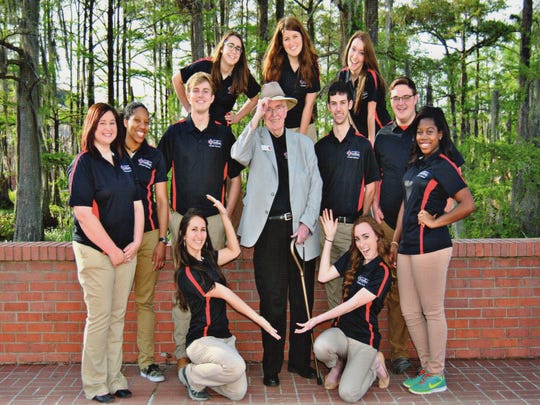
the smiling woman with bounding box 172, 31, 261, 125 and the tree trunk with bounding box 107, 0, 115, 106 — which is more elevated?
the tree trunk with bounding box 107, 0, 115, 106

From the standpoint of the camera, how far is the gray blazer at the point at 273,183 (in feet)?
14.1

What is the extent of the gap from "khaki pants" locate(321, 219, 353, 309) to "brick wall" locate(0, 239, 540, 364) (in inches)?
13.5

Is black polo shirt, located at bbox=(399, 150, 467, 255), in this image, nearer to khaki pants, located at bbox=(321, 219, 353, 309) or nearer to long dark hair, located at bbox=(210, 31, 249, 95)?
khaki pants, located at bbox=(321, 219, 353, 309)

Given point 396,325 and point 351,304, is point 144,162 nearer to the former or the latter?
point 351,304

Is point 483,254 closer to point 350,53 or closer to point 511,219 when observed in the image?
point 350,53

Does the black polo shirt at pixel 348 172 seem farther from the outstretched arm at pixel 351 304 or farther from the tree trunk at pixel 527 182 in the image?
the tree trunk at pixel 527 182

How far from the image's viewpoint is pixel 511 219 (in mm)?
14516

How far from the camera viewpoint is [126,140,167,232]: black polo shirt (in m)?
4.37

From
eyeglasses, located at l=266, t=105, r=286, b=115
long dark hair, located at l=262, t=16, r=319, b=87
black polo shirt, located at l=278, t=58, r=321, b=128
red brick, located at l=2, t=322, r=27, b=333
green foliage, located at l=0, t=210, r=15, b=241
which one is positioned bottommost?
green foliage, located at l=0, t=210, r=15, b=241

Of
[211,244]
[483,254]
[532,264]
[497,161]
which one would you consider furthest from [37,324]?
[497,161]

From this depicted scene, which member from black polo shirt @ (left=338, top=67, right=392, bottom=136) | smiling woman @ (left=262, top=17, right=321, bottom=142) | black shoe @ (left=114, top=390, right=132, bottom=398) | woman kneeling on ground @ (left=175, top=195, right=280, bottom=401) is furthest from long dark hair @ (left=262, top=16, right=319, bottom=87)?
black shoe @ (left=114, top=390, right=132, bottom=398)

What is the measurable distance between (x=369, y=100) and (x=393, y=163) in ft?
2.46

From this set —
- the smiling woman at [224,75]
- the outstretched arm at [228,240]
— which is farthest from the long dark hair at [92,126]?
the smiling woman at [224,75]

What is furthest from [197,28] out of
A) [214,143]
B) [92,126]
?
[92,126]
